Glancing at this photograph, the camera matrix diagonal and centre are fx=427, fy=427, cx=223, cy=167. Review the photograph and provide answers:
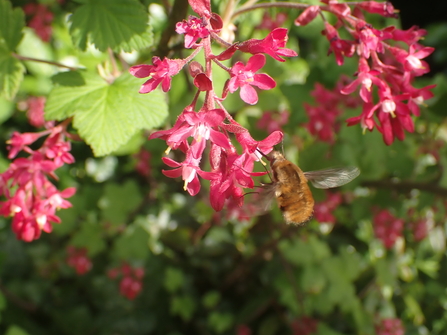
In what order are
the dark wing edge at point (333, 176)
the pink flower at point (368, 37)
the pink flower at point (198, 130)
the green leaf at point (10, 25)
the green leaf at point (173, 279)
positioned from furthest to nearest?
the green leaf at point (173, 279)
the green leaf at point (10, 25)
the dark wing edge at point (333, 176)
the pink flower at point (368, 37)
the pink flower at point (198, 130)

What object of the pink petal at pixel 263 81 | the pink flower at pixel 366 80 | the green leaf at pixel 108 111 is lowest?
the green leaf at pixel 108 111

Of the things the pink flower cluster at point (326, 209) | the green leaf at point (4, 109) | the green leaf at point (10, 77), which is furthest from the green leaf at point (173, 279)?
the green leaf at point (10, 77)

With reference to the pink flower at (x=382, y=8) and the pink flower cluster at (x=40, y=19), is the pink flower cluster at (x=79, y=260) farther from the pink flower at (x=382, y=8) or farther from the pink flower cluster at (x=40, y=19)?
the pink flower at (x=382, y=8)

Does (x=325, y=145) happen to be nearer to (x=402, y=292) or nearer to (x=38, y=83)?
(x=402, y=292)

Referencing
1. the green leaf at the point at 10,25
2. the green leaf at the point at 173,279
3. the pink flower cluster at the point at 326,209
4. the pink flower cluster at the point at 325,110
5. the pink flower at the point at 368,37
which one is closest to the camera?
the pink flower at the point at 368,37

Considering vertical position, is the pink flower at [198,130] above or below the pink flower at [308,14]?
below

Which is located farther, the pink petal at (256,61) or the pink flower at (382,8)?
the pink flower at (382,8)
